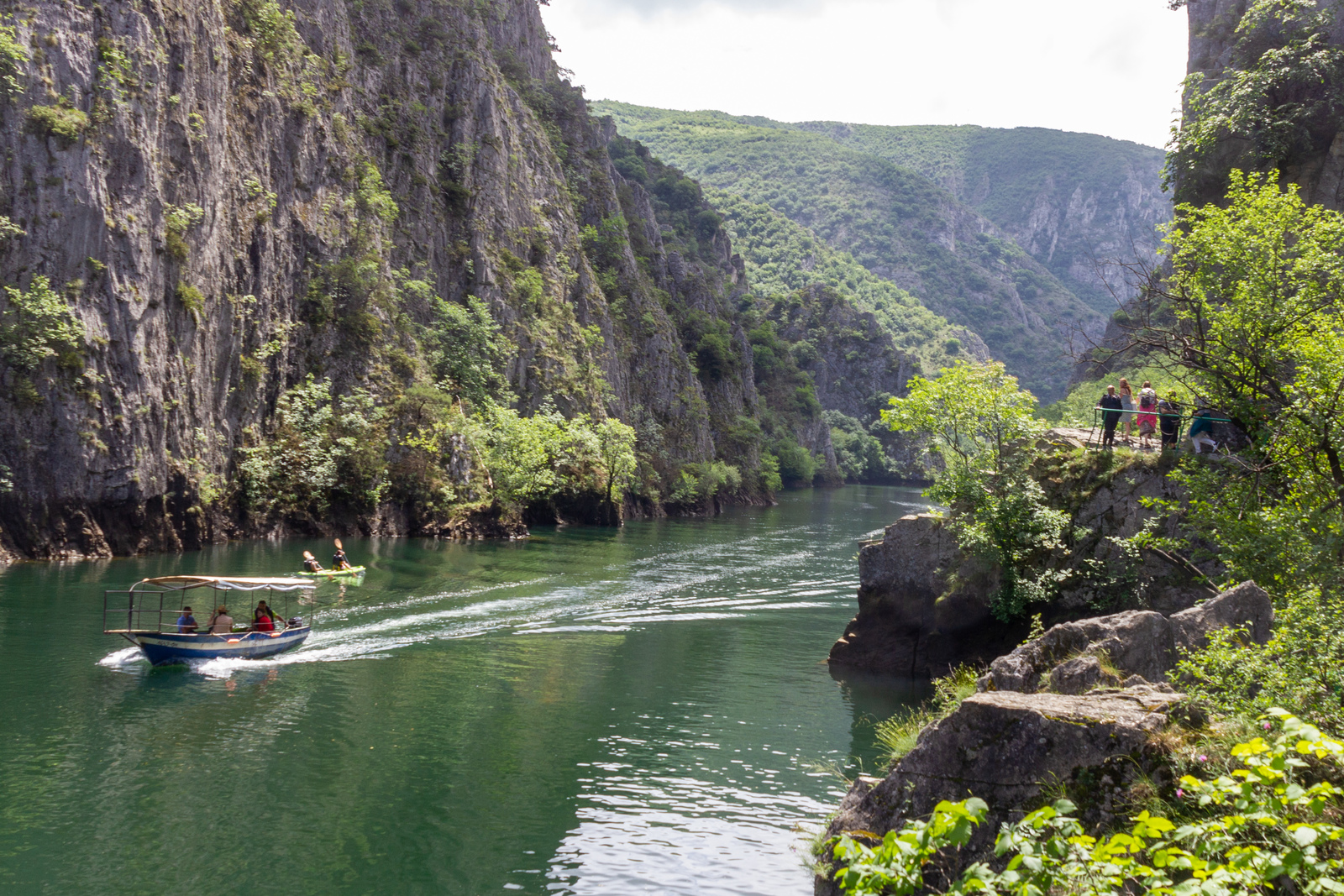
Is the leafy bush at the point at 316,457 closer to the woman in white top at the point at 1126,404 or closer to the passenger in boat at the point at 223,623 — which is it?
the passenger in boat at the point at 223,623

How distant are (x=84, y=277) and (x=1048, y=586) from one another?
35979mm

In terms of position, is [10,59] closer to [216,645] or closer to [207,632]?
[207,632]

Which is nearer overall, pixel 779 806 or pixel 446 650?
pixel 779 806

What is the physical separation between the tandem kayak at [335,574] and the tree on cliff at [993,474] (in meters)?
21.0

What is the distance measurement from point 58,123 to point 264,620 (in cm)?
2356

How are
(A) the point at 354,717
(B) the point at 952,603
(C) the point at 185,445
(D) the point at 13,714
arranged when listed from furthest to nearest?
1. (C) the point at 185,445
2. (B) the point at 952,603
3. (A) the point at 354,717
4. (D) the point at 13,714

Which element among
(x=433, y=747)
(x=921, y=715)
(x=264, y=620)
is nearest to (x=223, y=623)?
(x=264, y=620)

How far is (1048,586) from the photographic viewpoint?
21.2 m

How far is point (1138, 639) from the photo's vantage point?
12.5m

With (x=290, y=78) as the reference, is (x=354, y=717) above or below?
below

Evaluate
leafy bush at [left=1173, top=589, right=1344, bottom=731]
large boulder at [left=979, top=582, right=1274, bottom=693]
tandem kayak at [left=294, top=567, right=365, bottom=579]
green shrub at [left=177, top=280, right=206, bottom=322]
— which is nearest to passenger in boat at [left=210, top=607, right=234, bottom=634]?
tandem kayak at [left=294, top=567, right=365, bottom=579]

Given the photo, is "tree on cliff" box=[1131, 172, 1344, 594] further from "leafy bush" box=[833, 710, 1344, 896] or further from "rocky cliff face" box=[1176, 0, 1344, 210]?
"rocky cliff face" box=[1176, 0, 1344, 210]

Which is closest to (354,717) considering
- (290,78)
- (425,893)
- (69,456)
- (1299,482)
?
(425,893)

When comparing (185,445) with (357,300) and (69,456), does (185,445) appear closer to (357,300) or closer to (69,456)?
(69,456)
